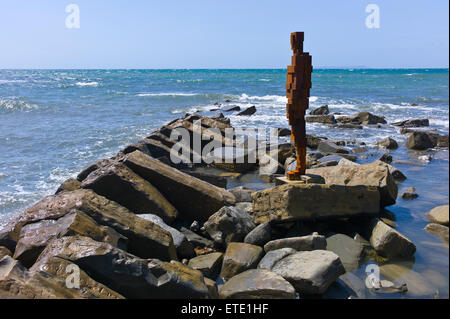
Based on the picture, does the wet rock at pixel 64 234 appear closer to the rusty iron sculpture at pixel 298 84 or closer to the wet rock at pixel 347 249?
the wet rock at pixel 347 249

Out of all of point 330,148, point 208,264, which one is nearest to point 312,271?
point 208,264

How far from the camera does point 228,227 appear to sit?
5.20 metres

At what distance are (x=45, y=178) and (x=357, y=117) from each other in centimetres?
1482

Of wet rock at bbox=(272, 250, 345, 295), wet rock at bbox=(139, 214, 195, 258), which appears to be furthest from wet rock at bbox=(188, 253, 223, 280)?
wet rock at bbox=(272, 250, 345, 295)

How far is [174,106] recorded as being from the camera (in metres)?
27.2

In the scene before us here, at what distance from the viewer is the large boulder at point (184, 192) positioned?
→ 19.3 ft

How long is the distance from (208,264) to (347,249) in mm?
1827

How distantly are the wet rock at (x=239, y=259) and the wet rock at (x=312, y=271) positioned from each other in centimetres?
42

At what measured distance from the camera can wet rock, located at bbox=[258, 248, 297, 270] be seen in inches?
168

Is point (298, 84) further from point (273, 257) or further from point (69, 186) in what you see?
point (69, 186)

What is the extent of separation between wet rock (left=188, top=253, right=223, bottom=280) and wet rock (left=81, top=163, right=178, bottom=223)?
1.00 meters

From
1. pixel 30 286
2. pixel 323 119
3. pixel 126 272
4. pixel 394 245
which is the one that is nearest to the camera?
pixel 30 286

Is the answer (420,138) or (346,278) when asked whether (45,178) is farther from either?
(420,138)

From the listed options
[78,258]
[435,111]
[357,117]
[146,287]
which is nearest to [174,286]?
[146,287]
